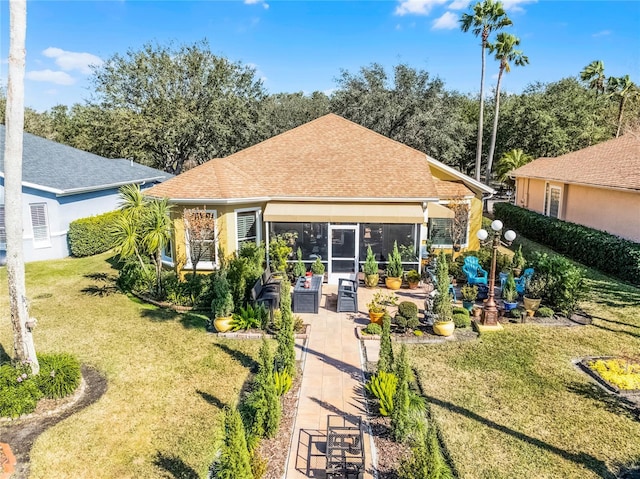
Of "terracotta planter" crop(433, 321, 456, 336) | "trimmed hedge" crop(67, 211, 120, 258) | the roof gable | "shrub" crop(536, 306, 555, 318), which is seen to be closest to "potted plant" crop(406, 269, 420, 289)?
"shrub" crop(536, 306, 555, 318)

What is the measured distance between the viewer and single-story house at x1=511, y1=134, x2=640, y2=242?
81.4 ft

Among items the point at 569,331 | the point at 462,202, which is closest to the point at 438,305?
the point at 569,331

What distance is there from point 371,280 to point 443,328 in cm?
651

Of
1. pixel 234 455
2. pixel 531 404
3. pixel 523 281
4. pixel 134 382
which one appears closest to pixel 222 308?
pixel 134 382

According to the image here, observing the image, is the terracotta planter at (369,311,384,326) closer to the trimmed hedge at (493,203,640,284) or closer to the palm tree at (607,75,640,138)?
the trimmed hedge at (493,203,640,284)

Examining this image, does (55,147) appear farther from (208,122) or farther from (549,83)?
(549,83)

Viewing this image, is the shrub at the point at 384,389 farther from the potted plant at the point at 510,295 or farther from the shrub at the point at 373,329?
the potted plant at the point at 510,295

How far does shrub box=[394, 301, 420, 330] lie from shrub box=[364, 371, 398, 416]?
13.8 feet

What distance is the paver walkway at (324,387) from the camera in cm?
910

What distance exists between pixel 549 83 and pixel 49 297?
2316 inches

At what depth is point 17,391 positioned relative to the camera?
35.7ft

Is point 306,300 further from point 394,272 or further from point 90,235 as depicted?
point 90,235

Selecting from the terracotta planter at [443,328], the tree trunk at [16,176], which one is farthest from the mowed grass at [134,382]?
the terracotta planter at [443,328]

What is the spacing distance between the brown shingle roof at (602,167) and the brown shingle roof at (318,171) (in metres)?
11.6
